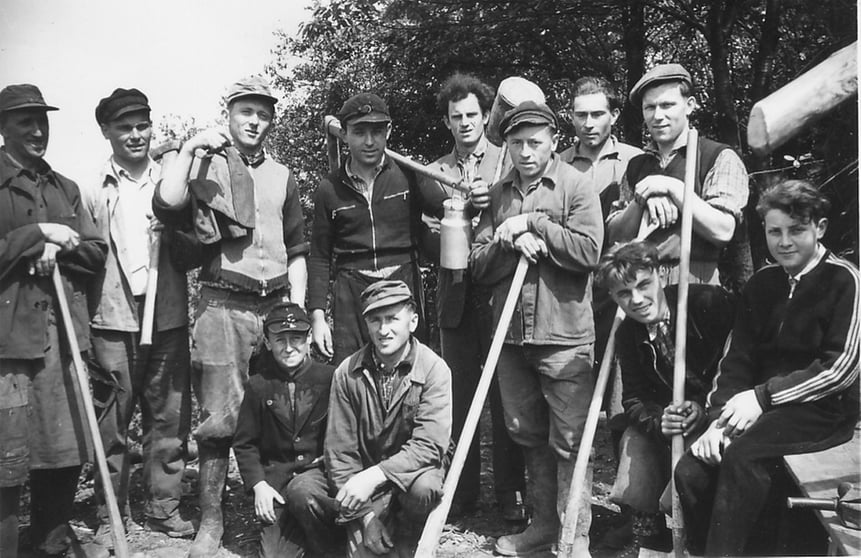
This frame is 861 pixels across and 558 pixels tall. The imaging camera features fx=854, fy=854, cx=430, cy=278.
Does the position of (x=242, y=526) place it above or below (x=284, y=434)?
below

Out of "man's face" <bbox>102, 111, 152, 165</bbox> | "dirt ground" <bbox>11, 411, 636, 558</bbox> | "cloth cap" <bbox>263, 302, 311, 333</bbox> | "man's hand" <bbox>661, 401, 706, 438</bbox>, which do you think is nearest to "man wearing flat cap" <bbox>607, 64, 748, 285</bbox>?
"man's hand" <bbox>661, 401, 706, 438</bbox>

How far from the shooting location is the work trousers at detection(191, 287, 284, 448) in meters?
4.73

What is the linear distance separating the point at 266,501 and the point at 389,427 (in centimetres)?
73

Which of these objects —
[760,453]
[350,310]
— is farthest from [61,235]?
[760,453]

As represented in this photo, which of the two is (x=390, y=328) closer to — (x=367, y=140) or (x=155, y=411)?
(x=367, y=140)

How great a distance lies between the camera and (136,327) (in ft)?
16.0

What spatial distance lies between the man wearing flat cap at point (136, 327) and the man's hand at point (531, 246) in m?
2.07

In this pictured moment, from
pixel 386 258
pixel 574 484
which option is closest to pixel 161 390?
pixel 386 258

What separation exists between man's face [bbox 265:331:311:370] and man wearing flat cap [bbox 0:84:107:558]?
104 centimetres

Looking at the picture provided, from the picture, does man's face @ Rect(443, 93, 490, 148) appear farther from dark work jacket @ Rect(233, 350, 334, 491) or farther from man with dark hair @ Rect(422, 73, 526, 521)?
dark work jacket @ Rect(233, 350, 334, 491)

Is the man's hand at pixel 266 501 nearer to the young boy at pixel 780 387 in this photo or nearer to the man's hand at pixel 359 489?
the man's hand at pixel 359 489

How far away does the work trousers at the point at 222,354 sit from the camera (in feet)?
15.5

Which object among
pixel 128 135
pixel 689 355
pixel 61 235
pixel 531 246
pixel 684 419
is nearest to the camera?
pixel 684 419

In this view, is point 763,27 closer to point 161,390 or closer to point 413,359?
point 413,359
